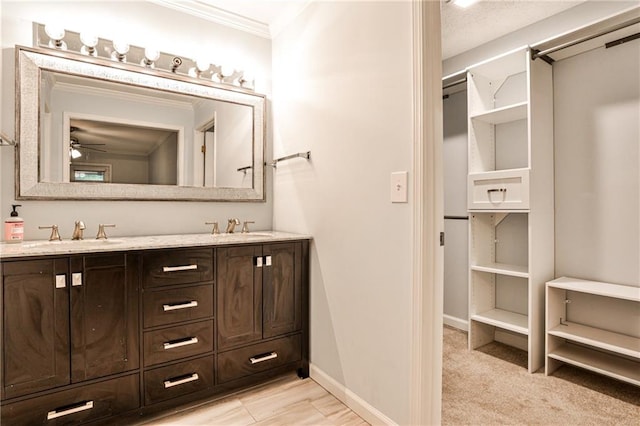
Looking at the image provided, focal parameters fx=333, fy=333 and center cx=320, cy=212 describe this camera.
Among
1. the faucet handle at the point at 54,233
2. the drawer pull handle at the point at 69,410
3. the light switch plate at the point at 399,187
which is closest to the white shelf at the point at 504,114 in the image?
the light switch plate at the point at 399,187

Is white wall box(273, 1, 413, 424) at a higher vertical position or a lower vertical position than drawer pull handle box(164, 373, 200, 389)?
higher

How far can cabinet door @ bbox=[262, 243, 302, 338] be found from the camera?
204 centimetres

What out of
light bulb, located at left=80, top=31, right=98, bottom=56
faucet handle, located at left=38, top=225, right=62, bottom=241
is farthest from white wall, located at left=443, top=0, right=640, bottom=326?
faucet handle, located at left=38, top=225, right=62, bottom=241

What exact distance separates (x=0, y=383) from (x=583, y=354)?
10.6 ft

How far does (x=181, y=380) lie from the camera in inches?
69.9

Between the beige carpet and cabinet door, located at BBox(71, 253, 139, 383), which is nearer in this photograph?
cabinet door, located at BBox(71, 253, 139, 383)

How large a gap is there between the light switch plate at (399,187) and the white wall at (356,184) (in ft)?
0.11

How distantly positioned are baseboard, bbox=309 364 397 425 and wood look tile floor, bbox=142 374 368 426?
3 cm

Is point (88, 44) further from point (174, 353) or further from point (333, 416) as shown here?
point (333, 416)

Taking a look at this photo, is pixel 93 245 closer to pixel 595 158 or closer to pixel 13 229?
pixel 13 229

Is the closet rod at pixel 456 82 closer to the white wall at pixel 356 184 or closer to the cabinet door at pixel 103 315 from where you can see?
the white wall at pixel 356 184

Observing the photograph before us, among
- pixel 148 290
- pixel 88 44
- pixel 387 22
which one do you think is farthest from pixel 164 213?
pixel 387 22

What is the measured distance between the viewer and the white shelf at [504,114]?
240 cm

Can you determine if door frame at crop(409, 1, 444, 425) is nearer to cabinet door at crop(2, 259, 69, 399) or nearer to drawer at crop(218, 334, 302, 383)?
drawer at crop(218, 334, 302, 383)
